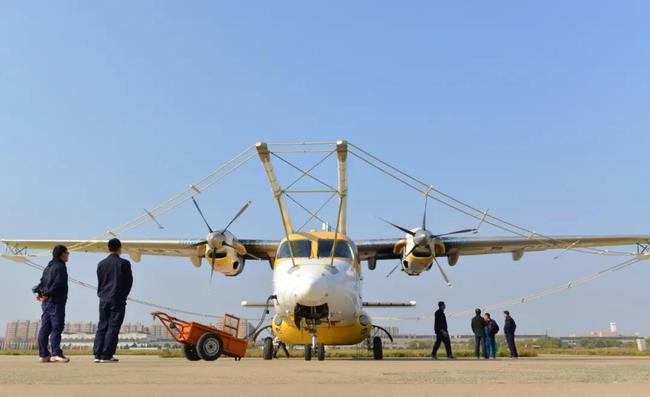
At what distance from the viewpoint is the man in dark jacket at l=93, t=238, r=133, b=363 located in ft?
27.9

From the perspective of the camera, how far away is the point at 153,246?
22.0 meters

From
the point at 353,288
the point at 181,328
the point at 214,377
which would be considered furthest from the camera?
the point at 353,288

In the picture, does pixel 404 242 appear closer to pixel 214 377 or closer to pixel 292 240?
pixel 292 240

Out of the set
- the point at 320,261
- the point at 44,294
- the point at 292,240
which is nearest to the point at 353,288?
the point at 320,261

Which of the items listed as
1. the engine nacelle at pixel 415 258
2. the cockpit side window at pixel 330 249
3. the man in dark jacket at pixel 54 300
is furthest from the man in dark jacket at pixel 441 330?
the man in dark jacket at pixel 54 300

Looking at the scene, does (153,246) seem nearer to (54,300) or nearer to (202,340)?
(202,340)

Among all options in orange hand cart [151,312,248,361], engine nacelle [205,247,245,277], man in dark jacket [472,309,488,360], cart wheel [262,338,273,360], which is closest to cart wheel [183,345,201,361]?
orange hand cart [151,312,248,361]

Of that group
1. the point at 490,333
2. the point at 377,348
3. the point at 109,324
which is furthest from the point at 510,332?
the point at 109,324

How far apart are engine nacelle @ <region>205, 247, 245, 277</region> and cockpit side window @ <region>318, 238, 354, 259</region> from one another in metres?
5.04

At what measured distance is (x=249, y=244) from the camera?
Answer: 66.9 ft

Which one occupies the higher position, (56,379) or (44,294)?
(44,294)

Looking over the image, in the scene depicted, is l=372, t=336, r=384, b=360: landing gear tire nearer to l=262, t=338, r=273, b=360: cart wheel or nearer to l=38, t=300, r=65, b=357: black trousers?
l=262, t=338, r=273, b=360: cart wheel

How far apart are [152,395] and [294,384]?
4.60 feet

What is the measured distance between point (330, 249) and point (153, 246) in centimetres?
989
